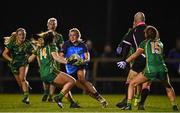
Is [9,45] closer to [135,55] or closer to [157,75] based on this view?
[135,55]

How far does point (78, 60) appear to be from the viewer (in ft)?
60.8

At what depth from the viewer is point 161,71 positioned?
17.6 meters

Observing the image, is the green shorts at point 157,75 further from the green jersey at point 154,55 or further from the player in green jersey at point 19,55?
the player in green jersey at point 19,55

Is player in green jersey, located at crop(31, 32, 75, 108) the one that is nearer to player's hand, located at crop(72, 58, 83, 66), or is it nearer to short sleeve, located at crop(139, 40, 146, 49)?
player's hand, located at crop(72, 58, 83, 66)

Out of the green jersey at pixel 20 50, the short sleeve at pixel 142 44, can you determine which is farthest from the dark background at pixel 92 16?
the short sleeve at pixel 142 44

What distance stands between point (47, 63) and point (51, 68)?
18 cm

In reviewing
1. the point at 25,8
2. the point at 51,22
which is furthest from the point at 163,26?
the point at 51,22

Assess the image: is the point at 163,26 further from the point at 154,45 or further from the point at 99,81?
the point at 154,45

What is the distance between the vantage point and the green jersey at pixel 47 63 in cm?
1797

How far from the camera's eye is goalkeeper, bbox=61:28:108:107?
61.7ft

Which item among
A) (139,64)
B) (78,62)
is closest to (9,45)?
(78,62)

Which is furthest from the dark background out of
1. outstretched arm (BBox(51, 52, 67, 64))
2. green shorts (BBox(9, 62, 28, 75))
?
outstretched arm (BBox(51, 52, 67, 64))

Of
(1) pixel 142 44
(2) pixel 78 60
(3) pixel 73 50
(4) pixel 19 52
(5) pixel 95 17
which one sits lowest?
(5) pixel 95 17

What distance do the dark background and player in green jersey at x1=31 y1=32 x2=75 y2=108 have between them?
15778 mm
